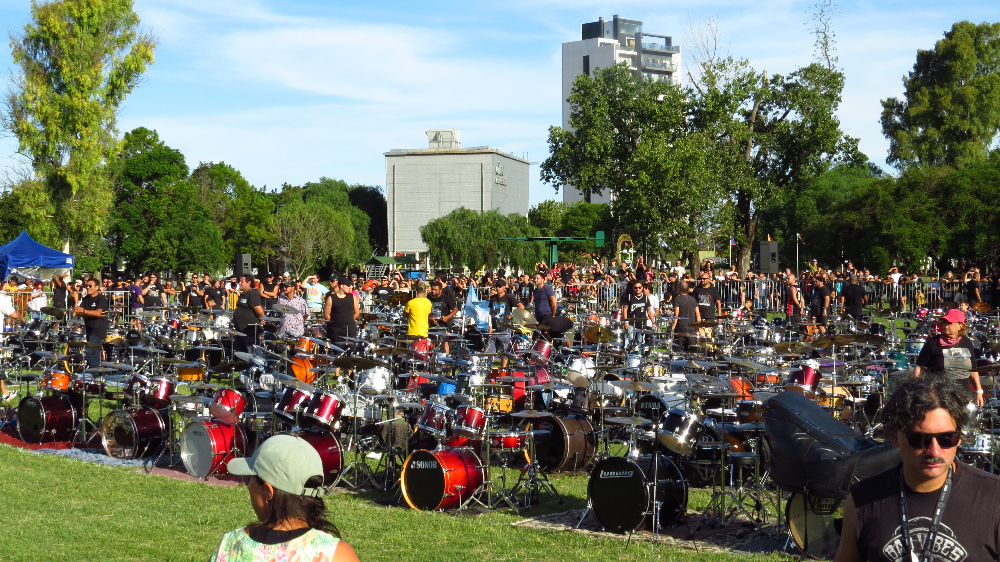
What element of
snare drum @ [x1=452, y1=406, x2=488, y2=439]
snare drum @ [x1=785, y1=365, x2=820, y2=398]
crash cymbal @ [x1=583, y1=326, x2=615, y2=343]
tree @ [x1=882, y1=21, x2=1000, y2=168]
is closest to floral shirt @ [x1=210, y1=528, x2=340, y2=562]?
snare drum @ [x1=452, y1=406, x2=488, y2=439]

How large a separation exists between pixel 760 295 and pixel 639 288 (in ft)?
40.2

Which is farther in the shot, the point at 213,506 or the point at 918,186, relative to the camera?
the point at 918,186

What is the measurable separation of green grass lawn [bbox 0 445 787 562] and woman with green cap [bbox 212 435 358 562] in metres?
4.59

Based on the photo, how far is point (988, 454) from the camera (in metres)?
7.96

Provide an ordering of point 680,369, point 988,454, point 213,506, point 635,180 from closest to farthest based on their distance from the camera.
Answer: point 988,454 → point 213,506 → point 680,369 → point 635,180

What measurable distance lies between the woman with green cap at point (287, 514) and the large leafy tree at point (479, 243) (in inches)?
3310

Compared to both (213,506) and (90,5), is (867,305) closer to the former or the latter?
(213,506)

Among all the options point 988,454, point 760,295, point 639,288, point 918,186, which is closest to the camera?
point 988,454

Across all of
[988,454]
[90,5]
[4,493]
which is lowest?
[4,493]

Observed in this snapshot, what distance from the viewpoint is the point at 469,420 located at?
9898 mm

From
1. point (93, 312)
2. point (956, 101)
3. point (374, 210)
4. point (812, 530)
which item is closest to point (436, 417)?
point (812, 530)

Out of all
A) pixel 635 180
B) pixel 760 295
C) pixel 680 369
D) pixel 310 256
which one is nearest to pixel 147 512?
pixel 680 369

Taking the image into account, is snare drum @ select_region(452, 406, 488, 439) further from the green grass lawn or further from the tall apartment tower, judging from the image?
the tall apartment tower

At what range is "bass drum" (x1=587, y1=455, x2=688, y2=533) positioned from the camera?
8.41 metres
